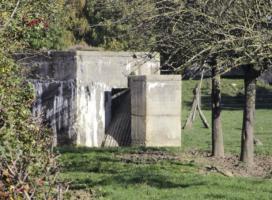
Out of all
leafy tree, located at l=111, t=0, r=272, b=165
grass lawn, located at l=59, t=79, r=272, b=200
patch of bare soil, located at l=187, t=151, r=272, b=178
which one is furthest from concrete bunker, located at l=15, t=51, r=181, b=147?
leafy tree, located at l=111, t=0, r=272, b=165

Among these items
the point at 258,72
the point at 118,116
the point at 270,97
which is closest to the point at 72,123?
the point at 118,116

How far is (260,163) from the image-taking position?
13.6m

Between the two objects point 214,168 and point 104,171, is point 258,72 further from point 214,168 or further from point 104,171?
point 104,171

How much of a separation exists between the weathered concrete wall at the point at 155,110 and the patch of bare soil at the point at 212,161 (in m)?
2.31

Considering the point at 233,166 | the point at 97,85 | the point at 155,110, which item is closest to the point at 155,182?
the point at 233,166

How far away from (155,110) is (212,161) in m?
4.53

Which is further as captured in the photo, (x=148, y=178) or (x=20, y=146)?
(x=148, y=178)

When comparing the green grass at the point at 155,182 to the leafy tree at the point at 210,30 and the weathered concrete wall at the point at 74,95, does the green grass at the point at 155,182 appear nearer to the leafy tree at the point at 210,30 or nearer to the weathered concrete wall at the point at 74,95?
the leafy tree at the point at 210,30

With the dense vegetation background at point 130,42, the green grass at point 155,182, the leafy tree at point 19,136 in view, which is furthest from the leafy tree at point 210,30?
the leafy tree at point 19,136

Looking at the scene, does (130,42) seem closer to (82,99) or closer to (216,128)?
(216,128)

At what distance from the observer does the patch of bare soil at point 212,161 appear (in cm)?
1238

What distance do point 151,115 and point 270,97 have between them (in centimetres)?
2379

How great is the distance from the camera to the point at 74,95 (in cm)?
1786

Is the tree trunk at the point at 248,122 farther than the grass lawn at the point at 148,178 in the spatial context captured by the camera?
Yes
